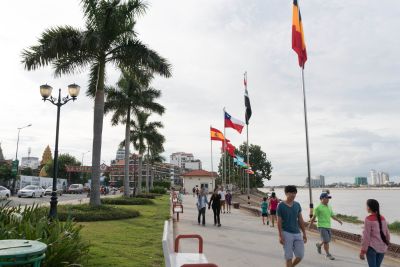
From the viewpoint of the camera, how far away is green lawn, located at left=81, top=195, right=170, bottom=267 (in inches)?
301

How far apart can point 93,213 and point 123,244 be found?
594 centimetres

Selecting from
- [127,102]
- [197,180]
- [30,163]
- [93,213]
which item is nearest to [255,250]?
[93,213]

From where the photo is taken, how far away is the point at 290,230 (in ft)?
22.1

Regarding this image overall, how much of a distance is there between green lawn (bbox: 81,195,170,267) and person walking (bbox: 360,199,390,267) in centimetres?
385

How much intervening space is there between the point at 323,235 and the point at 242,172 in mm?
93935

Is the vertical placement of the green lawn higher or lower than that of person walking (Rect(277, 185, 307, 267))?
lower

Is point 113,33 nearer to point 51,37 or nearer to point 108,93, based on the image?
point 51,37

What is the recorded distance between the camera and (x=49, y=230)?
22.2ft

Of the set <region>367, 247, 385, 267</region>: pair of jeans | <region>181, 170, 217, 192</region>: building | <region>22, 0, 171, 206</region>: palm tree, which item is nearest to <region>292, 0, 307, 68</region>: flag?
<region>22, 0, 171, 206</region>: palm tree

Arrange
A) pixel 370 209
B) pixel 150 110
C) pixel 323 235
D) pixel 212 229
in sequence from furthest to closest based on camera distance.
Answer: pixel 150 110
pixel 212 229
pixel 323 235
pixel 370 209

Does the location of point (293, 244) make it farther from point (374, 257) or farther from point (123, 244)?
point (123, 244)

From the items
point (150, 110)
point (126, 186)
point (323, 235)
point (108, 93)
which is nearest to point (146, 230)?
point (323, 235)

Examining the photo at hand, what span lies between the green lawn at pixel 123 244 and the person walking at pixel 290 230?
2.55 meters

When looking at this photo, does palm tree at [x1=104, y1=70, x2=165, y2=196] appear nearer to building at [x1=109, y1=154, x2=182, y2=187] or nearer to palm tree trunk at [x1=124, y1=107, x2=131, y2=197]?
palm tree trunk at [x1=124, y1=107, x2=131, y2=197]
